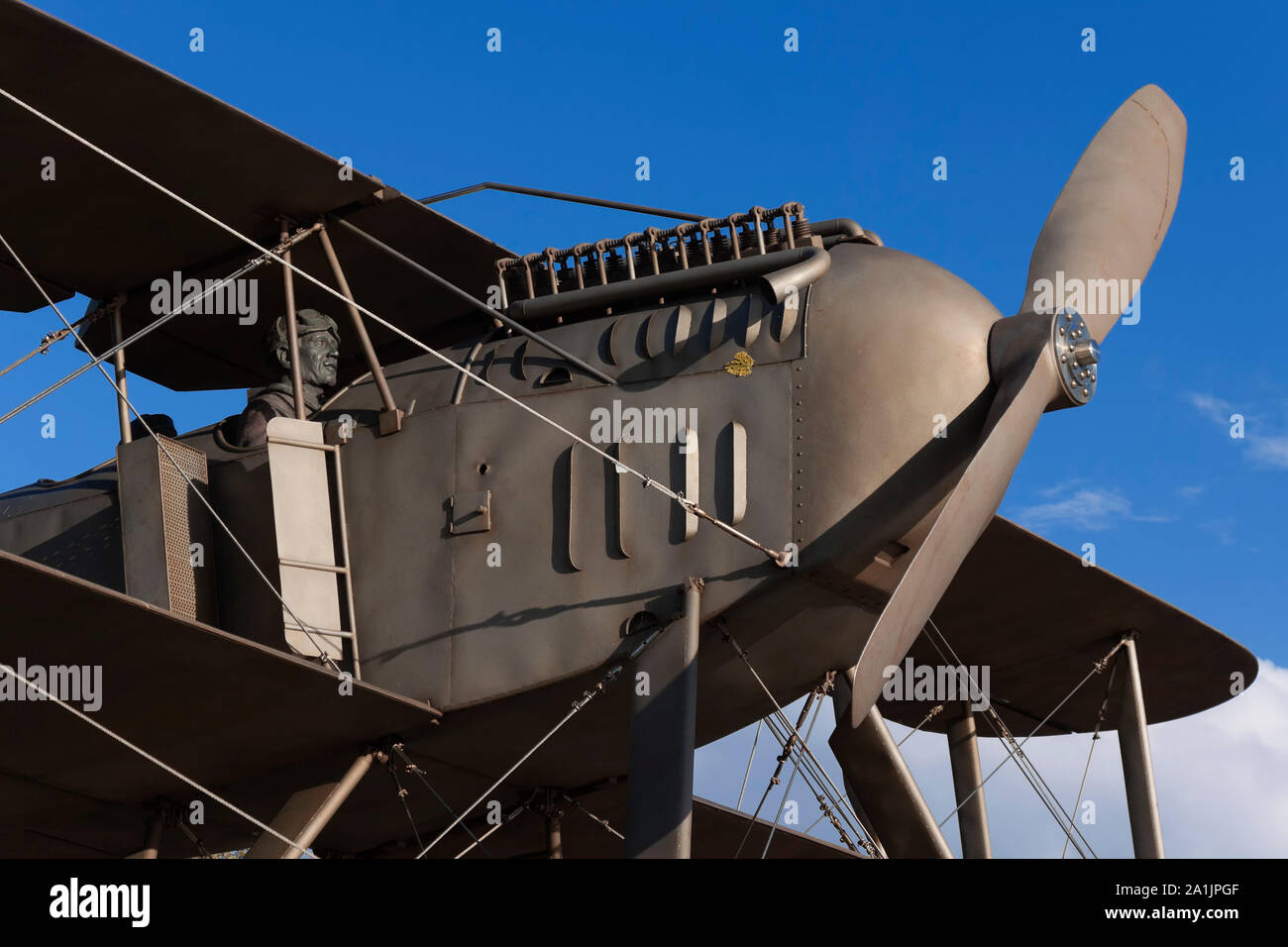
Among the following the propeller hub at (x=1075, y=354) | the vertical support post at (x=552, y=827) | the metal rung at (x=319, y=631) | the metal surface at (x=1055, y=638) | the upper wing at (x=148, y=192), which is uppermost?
the upper wing at (x=148, y=192)

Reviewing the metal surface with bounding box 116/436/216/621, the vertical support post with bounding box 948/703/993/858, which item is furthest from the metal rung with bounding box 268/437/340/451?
the vertical support post with bounding box 948/703/993/858

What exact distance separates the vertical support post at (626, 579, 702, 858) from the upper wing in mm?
4106

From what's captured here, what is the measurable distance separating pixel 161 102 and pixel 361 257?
8.51ft

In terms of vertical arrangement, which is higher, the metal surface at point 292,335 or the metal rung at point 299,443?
the metal surface at point 292,335

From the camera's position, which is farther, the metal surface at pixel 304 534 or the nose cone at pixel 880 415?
the metal surface at pixel 304 534

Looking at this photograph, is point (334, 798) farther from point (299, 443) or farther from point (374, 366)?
point (374, 366)

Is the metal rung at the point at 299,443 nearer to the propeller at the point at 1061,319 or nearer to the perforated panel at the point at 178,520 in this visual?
the perforated panel at the point at 178,520

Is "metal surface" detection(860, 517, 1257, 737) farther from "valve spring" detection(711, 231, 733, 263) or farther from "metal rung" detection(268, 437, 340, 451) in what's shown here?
"metal rung" detection(268, 437, 340, 451)

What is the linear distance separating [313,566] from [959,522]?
14.4ft

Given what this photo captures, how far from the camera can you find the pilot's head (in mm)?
13531

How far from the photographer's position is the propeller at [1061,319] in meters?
10.3

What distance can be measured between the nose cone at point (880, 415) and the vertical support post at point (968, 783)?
18.7 feet

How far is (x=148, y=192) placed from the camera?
12.7 metres

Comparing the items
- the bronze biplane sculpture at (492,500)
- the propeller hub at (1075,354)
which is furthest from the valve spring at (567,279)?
the propeller hub at (1075,354)
